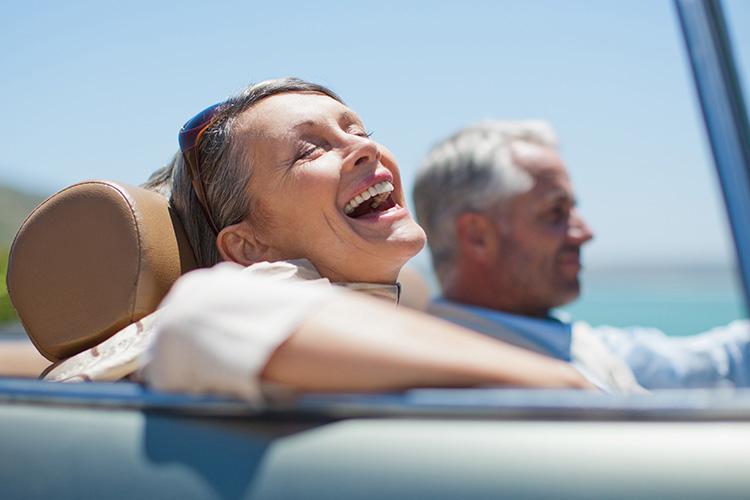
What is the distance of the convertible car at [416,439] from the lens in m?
0.85

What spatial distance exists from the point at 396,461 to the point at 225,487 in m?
0.20

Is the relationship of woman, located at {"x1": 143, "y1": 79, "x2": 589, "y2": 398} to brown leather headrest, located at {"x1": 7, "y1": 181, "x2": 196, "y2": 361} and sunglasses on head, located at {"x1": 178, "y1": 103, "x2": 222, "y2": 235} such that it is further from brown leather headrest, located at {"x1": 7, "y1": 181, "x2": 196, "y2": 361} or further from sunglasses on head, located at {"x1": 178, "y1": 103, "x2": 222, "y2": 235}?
brown leather headrest, located at {"x1": 7, "y1": 181, "x2": 196, "y2": 361}

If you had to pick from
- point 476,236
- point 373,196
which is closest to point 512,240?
point 476,236

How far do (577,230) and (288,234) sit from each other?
169 centimetres

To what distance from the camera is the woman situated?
3.35ft

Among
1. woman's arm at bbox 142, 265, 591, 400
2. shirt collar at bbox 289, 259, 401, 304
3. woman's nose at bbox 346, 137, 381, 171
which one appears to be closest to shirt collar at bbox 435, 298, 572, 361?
shirt collar at bbox 289, 259, 401, 304

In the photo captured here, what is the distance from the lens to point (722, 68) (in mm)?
1066

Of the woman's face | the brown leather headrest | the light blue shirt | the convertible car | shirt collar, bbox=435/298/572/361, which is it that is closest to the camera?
the convertible car

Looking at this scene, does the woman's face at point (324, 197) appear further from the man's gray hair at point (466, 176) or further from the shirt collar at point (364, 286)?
the man's gray hair at point (466, 176)

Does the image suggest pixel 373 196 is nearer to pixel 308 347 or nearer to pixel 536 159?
pixel 308 347

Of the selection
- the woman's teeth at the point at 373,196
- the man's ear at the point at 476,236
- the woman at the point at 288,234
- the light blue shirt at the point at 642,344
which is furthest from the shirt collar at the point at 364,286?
the man's ear at the point at 476,236

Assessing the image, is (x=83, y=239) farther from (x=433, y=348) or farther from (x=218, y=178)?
(x=433, y=348)

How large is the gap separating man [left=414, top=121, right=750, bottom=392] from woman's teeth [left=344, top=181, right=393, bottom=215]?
1.19m

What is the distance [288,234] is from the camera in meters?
1.84
